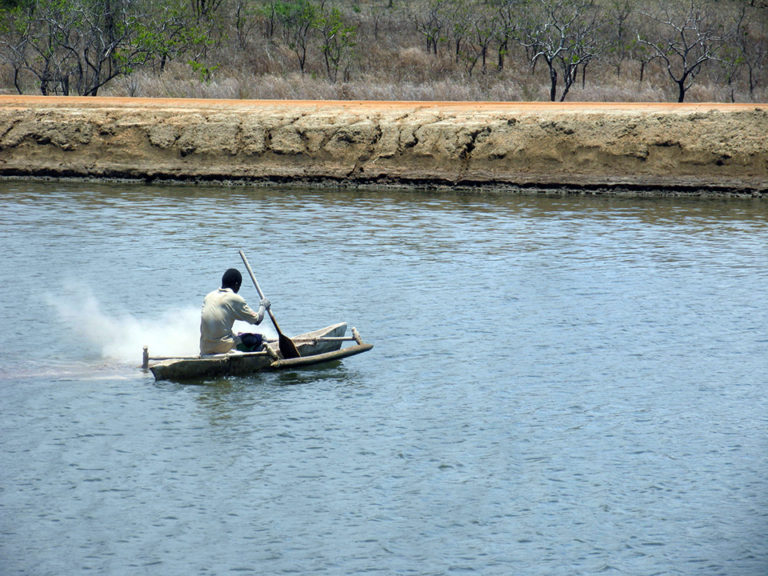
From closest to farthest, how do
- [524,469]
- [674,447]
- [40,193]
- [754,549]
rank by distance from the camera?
1. [754,549]
2. [524,469]
3. [674,447]
4. [40,193]

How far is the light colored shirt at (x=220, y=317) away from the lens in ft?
45.6

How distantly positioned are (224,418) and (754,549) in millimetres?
6085

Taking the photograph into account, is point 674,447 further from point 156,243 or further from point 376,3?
point 376,3

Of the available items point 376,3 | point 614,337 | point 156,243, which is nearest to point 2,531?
point 614,337

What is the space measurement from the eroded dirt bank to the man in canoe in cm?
2078

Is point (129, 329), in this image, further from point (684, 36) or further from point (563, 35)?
point (684, 36)

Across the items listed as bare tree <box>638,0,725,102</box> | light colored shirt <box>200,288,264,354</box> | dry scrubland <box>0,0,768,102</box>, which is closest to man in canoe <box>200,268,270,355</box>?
light colored shirt <box>200,288,264,354</box>

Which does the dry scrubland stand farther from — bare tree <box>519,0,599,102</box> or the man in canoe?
the man in canoe

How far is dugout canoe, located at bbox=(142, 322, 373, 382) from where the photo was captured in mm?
13898

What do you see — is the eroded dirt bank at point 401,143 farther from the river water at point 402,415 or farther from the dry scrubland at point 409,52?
the river water at point 402,415

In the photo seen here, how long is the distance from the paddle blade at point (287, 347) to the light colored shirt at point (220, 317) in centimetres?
43

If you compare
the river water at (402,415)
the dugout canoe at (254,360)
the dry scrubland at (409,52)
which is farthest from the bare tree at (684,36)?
the dugout canoe at (254,360)

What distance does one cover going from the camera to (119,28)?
48.2 m

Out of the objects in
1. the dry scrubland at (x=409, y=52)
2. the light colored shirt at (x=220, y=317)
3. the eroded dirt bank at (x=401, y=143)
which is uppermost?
the dry scrubland at (x=409, y=52)
